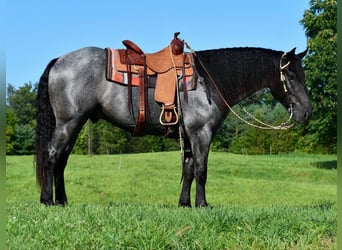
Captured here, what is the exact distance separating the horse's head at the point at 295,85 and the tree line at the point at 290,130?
631 centimetres

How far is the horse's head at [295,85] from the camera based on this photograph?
641 centimetres

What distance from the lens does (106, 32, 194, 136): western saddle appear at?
6.33 meters

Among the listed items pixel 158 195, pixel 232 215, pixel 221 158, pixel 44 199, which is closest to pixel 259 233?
pixel 232 215

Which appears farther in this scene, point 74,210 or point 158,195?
point 158,195

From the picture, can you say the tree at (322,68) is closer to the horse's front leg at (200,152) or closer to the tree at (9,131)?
the tree at (9,131)

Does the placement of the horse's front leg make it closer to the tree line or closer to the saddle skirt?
the saddle skirt

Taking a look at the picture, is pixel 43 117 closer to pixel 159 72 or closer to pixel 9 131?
pixel 159 72

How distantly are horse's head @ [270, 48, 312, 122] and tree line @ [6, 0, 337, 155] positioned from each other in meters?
6.31

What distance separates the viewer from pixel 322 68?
25109 millimetres

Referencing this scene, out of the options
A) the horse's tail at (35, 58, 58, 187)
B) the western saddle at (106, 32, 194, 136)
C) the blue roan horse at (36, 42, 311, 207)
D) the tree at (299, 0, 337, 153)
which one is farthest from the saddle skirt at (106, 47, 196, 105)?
the tree at (299, 0, 337, 153)

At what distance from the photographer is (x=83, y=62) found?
6.53 metres

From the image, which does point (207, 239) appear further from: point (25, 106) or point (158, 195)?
point (25, 106)

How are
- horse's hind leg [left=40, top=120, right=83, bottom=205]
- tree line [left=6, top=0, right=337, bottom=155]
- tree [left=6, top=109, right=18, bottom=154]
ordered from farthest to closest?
tree line [left=6, top=0, right=337, bottom=155] < tree [left=6, top=109, right=18, bottom=154] < horse's hind leg [left=40, top=120, right=83, bottom=205]

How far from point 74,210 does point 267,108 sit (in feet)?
132
